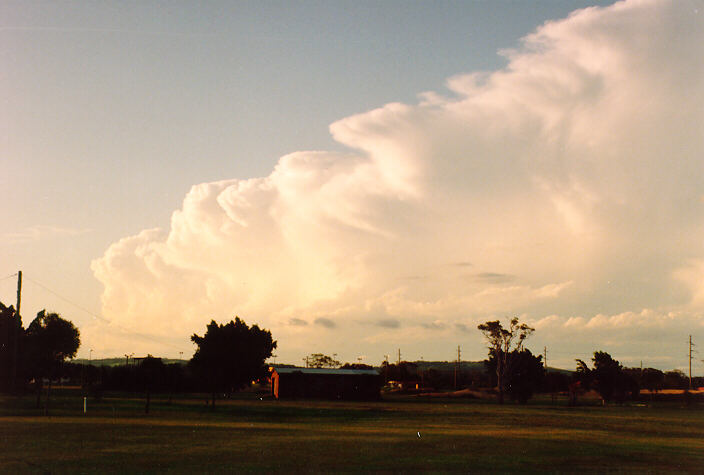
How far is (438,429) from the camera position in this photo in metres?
37.7

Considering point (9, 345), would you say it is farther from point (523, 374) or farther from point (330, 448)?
point (523, 374)

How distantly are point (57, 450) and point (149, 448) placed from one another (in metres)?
3.21

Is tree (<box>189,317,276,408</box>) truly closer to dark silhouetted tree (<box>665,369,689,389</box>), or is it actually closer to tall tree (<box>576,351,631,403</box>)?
tall tree (<box>576,351,631,403</box>)

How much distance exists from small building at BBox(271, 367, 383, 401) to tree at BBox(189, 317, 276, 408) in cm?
1475

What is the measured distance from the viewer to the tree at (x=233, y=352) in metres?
80.8

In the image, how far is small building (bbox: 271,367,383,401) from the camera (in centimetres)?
11169

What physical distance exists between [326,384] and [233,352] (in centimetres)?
3505

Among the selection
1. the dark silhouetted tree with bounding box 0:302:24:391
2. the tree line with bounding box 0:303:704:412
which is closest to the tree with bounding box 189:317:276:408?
the tree line with bounding box 0:303:704:412

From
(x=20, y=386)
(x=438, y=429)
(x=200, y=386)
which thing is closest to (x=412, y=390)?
(x=200, y=386)

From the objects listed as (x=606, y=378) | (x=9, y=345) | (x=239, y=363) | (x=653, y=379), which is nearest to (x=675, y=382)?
(x=653, y=379)

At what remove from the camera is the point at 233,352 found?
272 feet

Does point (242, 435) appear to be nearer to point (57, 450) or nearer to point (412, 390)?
point (57, 450)

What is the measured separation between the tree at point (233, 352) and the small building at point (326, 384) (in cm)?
1475

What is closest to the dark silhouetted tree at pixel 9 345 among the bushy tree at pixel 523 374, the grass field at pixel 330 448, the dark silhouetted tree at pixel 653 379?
the grass field at pixel 330 448
